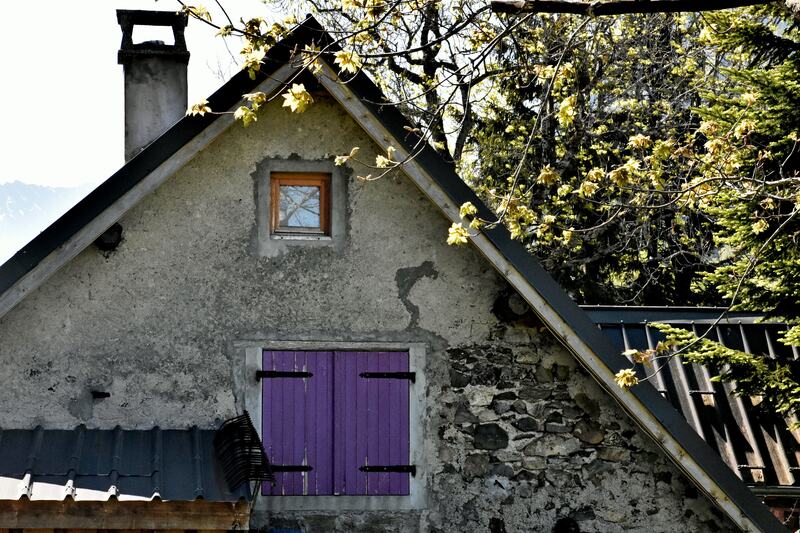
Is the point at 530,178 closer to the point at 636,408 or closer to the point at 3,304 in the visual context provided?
the point at 636,408

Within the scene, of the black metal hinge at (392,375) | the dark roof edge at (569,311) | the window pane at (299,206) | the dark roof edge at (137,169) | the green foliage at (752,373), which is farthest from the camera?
the green foliage at (752,373)

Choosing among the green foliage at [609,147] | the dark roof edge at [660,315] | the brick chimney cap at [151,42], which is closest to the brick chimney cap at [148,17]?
the brick chimney cap at [151,42]

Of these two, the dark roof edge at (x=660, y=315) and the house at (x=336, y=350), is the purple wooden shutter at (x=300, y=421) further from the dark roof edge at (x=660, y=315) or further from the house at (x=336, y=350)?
the dark roof edge at (x=660, y=315)

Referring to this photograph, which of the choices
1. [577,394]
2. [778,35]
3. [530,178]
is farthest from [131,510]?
[530,178]

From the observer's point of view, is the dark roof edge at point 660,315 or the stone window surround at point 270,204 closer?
the stone window surround at point 270,204

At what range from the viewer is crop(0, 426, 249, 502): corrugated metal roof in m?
8.08

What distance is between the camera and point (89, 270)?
9.14 metres

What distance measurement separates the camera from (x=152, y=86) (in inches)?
423

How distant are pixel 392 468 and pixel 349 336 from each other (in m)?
1.14

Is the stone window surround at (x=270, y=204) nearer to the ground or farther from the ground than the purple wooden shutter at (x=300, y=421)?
farther from the ground

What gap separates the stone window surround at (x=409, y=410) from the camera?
9.23 meters

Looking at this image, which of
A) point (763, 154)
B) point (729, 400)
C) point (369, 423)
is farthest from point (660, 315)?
point (369, 423)

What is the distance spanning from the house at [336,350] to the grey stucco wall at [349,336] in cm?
2

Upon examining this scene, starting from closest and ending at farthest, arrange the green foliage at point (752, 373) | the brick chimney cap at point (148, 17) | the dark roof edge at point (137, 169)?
the dark roof edge at point (137, 169)
the green foliage at point (752, 373)
the brick chimney cap at point (148, 17)
